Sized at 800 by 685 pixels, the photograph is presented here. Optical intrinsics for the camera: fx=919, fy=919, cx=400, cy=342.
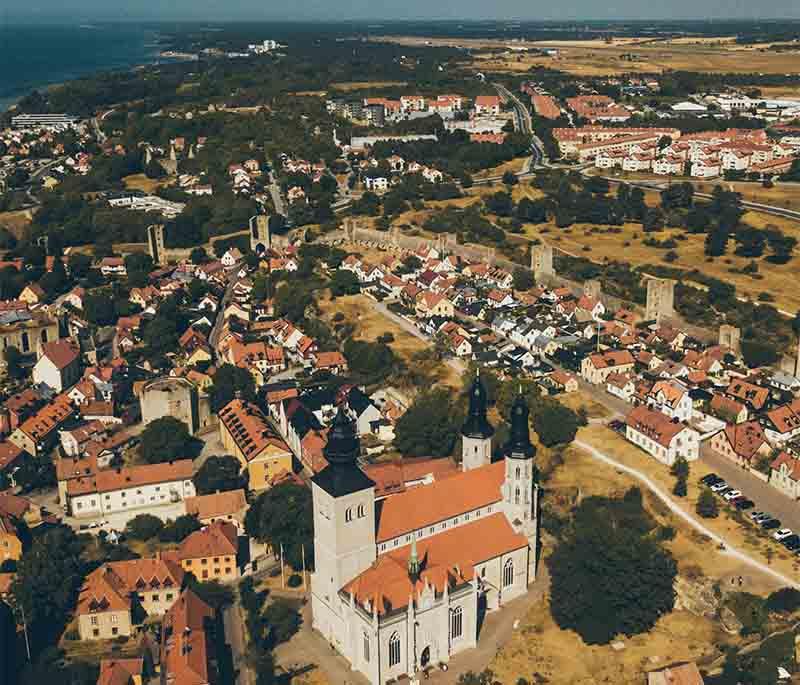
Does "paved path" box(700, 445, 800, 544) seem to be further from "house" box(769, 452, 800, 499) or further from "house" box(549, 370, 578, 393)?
"house" box(549, 370, 578, 393)

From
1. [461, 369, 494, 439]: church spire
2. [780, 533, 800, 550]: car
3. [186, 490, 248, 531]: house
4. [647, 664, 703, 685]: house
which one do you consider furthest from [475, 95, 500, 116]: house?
[647, 664, 703, 685]: house

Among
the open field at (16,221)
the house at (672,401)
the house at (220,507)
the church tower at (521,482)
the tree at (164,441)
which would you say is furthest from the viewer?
the open field at (16,221)

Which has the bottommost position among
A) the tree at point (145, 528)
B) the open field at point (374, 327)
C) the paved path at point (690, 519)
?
the tree at point (145, 528)

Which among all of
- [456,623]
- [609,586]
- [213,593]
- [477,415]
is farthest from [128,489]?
[609,586]

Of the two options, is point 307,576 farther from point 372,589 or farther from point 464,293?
point 464,293

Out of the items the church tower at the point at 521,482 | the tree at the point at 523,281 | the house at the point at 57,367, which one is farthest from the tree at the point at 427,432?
the tree at the point at 523,281

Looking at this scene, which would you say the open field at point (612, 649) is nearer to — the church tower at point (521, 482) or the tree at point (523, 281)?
the church tower at point (521, 482)

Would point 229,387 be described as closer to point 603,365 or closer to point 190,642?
point 603,365
